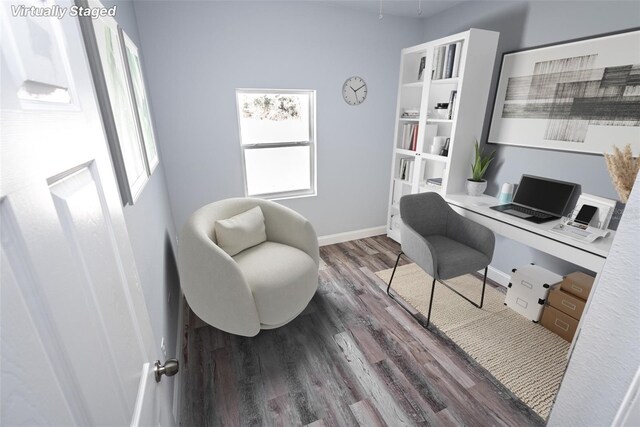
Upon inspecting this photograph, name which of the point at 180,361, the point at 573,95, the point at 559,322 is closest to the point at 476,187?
the point at 573,95

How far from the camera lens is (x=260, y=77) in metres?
2.71

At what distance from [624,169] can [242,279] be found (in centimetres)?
222

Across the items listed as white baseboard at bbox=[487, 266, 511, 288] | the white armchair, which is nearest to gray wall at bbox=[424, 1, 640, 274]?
white baseboard at bbox=[487, 266, 511, 288]

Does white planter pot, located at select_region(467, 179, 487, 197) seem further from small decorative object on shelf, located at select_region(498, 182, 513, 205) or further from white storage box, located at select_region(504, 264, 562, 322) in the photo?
white storage box, located at select_region(504, 264, 562, 322)

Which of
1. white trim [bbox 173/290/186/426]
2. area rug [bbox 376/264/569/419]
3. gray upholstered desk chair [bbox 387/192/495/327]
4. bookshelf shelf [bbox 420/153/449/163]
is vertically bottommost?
area rug [bbox 376/264/569/419]

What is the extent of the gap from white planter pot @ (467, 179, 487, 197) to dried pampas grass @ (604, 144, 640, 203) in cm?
99

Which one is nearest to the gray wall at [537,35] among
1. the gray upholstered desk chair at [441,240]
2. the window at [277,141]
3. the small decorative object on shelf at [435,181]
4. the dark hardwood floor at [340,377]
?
the small decorative object on shelf at [435,181]

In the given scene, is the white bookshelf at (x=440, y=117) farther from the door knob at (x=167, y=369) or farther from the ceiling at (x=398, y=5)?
the door knob at (x=167, y=369)

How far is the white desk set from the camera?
67.4 inches

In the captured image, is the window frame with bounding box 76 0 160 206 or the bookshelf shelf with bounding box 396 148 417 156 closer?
the window frame with bounding box 76 0 160 206

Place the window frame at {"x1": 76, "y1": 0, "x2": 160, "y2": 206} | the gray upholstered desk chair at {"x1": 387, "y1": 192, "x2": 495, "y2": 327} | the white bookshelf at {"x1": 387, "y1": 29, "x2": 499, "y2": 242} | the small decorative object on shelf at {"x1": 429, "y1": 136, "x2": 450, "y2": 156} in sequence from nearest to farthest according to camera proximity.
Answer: the window frame at {"x1": 76, "y1": 0, "x2": 160, "y2": 206}
the gray upholstered desk chair at {"x1": 387, "y1": 192, "x2": 495, "y2": 327}
the white bookshelf at {"x1": 387, "y1": 29, "x2": 499, "y2": 242}
the small decorative object on shelf at {"x1": 429, "y1": 136, "x2": 450, "y2": 156}

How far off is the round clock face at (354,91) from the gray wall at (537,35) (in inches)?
37.1

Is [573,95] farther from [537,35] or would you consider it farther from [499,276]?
[499,276]

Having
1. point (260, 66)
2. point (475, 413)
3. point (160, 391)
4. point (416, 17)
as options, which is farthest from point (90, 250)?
point (416, 17)
